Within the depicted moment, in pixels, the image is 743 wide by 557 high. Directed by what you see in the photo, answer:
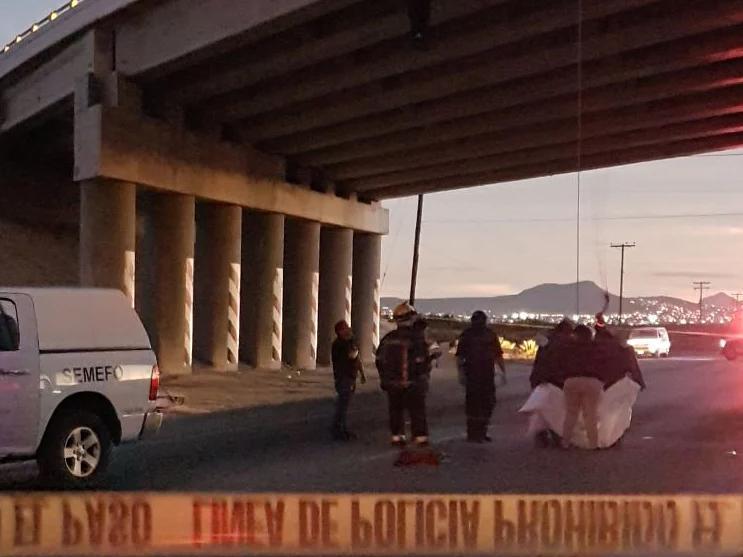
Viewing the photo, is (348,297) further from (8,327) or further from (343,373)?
(8,327)

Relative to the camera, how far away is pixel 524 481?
35.7 feet

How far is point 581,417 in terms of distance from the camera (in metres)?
13.5

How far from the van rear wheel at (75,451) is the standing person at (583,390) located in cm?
575

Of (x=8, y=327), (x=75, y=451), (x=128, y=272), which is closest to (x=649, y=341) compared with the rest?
(x=128, y=272)

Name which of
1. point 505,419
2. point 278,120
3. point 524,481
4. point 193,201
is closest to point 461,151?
point 278,120

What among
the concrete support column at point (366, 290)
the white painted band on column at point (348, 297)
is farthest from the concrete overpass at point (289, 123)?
the concrete support column at point (366, 290)

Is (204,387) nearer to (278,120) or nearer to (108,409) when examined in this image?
(278,120)

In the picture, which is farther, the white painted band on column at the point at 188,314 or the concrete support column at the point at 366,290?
the concrete support column at the point at 366,290

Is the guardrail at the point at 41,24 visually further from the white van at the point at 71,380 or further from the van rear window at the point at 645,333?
the van rear window at the point at 645,333

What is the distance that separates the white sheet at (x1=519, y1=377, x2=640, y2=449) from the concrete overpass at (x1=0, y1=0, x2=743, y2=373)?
17.0ft

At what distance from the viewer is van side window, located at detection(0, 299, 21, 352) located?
1027 cm

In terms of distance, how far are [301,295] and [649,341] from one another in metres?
21.0

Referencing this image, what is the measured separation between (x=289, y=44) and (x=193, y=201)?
7105 millimetres

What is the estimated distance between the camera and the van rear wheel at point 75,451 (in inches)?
410
